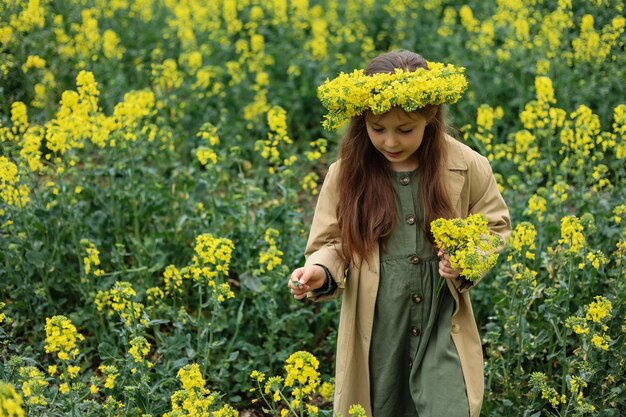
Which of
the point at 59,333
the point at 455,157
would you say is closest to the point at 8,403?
the point at 59,333

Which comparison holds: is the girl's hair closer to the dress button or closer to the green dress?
the green dress

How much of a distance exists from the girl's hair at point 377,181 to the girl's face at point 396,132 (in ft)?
0.14

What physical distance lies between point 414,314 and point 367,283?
203 mm

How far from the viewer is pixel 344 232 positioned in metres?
3.00

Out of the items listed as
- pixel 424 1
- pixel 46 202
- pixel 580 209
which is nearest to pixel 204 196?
pixel 46 202

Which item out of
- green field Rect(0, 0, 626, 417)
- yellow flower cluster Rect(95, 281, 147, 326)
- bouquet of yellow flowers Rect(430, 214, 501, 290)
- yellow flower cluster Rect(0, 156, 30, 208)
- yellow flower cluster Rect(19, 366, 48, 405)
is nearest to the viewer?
bouquet of yellow flowers Rect(430, 214, 501, 290)

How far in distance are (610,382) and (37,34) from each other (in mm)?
5226

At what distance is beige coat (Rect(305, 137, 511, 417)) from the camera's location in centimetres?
296

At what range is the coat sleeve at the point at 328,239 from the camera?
2.97 meters

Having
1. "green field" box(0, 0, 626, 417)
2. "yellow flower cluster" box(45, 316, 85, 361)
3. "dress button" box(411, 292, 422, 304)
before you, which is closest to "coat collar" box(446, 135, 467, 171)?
"dress button" box(411, 292, 422, 304)

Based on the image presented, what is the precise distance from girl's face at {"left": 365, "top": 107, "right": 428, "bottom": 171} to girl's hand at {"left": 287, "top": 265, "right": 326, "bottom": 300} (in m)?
0.48

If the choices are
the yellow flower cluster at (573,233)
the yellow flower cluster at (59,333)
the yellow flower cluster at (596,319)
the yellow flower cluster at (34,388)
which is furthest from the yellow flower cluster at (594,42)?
the yellow flower cluster at (34,388)

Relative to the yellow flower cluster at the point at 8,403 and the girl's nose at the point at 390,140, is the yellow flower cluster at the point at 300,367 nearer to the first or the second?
the girl's nose at the point at 390,140

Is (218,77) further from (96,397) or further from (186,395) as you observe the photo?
(186,395)
